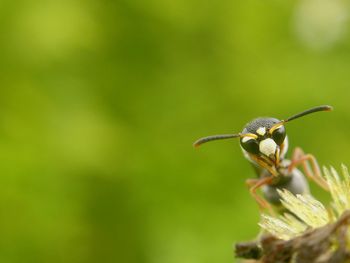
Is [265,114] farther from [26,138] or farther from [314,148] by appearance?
[26,138]

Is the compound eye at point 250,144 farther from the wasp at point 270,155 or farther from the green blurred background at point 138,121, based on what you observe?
the green blurred background at point 138,121

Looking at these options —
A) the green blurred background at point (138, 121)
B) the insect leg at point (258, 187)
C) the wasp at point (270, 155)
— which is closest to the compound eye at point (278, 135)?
the wasp at point (270, 155)

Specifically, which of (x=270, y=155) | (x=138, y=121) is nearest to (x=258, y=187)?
(x=270, y=155)

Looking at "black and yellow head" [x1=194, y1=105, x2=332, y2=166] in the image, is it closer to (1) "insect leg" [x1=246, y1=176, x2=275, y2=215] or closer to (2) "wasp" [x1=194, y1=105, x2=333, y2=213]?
(2) "wasp" [x1=194, y1=105, x2=333, y2=213]

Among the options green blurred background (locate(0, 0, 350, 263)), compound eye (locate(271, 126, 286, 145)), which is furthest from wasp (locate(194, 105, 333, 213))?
green blurred background (locate(0, 0, 350, 263))

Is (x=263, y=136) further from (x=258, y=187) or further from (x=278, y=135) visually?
(x=258, y=187)

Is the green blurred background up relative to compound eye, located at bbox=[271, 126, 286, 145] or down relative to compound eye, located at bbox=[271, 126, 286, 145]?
up
